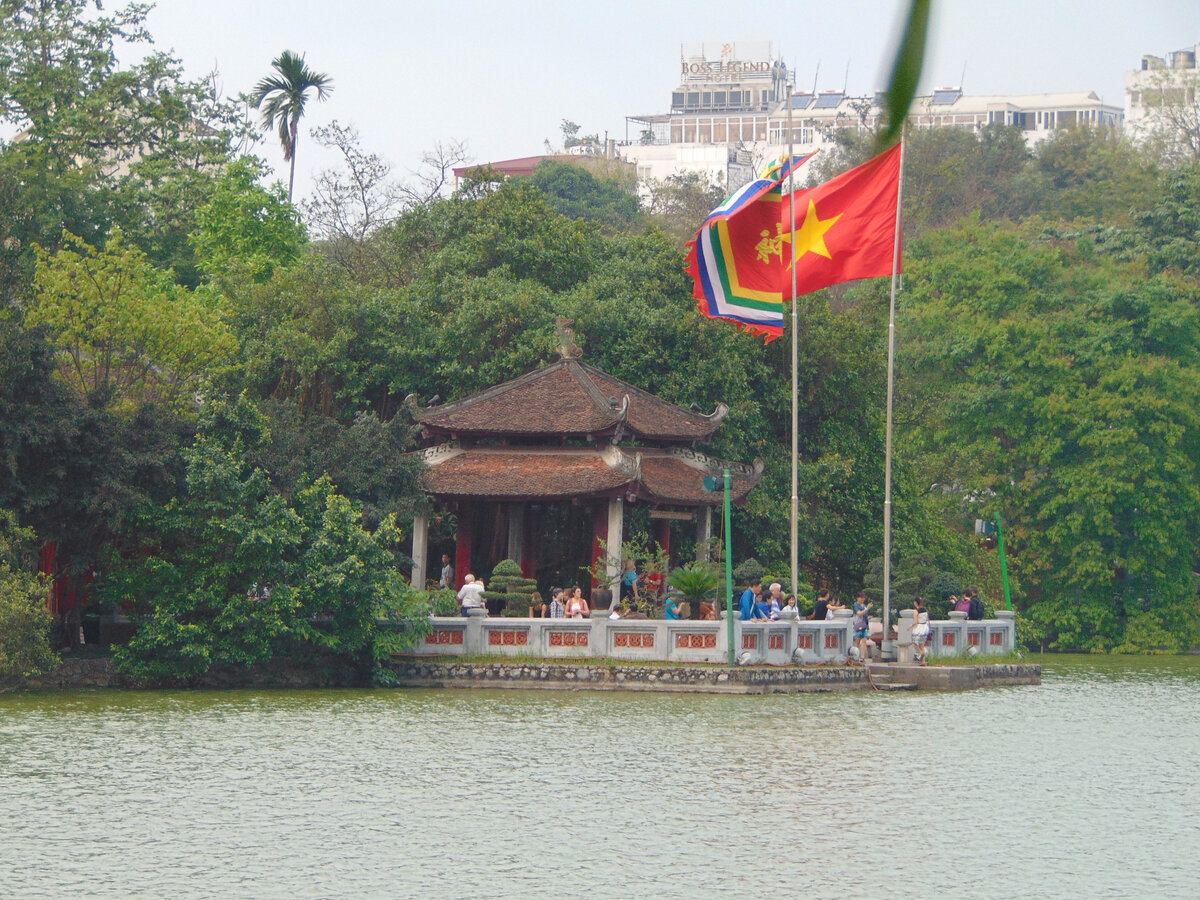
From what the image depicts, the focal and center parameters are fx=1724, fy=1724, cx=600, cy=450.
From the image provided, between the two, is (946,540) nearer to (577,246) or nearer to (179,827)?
(577,246)

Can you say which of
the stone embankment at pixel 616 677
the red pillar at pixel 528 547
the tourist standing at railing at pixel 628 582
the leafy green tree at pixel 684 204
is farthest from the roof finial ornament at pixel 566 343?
the leafy green tree at pixel 684 204

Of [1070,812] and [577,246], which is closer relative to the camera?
[1070,812]

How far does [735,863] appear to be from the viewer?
46.3 ft

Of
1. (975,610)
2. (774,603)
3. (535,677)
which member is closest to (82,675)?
(535,677)

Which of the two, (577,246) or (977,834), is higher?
(577,246)

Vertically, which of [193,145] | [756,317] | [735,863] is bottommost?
[735,863]

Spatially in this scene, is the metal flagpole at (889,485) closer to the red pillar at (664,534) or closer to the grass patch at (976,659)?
the grass patch at (976,659)

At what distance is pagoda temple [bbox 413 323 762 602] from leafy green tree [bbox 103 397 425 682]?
5.23 meters

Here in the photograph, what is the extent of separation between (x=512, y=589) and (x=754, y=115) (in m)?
131

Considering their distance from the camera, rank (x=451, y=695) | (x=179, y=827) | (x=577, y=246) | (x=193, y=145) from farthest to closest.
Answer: (x=193, y=145) < (x=577, y=246) < (x=451, y=695) < (x=179, y=827)

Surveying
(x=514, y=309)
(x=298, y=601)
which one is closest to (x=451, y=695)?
(x=298, y=601)

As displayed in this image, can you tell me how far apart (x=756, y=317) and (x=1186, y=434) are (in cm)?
2228

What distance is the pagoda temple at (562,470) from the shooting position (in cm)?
3075

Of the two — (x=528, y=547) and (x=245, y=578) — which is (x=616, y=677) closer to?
(x=245, y=578)
